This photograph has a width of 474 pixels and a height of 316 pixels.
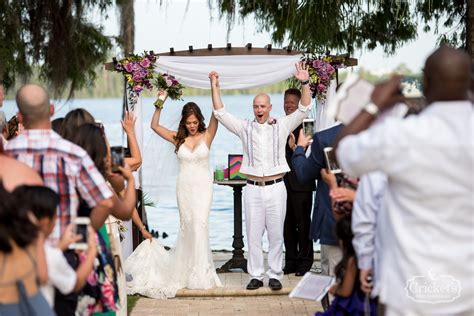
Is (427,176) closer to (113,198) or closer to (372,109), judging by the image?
(372,109)

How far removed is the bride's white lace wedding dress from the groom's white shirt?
1.70 ft

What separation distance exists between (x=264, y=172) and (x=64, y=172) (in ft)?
14.3

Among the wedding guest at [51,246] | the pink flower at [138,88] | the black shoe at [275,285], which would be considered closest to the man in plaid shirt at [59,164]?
the wedding guest at [51,246]

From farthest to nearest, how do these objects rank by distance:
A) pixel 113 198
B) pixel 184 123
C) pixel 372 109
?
pixel 184 123
pixel 113 198
pixel 372 109

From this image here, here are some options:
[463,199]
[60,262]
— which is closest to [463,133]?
[463,199]

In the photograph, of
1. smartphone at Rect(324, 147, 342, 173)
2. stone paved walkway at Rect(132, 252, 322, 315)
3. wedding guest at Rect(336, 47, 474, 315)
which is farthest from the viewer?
stone paved walkway at Rect(132, 252, 322, 315)

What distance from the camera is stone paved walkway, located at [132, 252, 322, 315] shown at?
8.93m

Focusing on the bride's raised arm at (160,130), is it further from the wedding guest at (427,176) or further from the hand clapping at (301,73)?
the wedding guest at (427,176)

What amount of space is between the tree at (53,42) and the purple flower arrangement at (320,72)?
157 inches

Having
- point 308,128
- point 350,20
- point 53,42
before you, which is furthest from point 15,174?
point 53,42

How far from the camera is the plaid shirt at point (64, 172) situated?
5.29m

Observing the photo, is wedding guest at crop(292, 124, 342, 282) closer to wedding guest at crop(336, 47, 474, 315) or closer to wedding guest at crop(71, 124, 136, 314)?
wedding guest at crop(71, 124, 136, 314)

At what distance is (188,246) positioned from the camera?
1016 cm

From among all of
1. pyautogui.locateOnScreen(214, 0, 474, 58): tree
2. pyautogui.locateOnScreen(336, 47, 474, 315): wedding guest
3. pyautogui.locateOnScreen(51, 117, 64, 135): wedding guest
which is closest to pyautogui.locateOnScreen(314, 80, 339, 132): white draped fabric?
pyautogui.locateOnScreen(214, 0, 474, 58): tree
